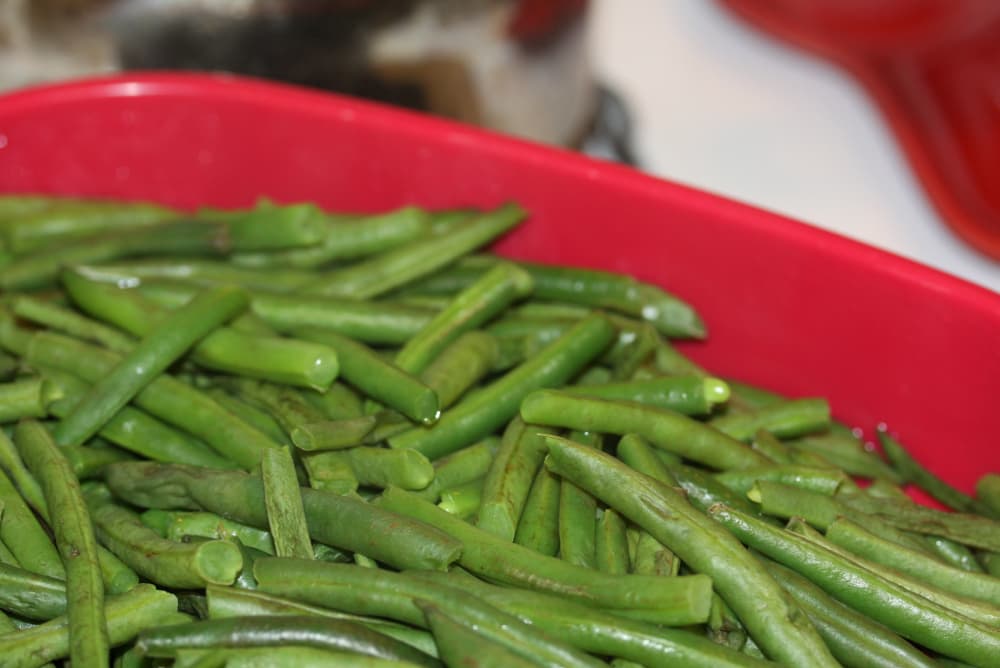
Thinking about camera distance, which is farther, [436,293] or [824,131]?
[824,131]

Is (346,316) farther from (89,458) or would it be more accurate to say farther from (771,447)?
(771,447)

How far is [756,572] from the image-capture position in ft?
3.43

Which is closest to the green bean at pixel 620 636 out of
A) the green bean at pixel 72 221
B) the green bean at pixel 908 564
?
the green bean at pixel 908 564

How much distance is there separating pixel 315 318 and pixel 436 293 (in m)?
0.19

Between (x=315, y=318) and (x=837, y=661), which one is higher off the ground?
(x=315, y=318)

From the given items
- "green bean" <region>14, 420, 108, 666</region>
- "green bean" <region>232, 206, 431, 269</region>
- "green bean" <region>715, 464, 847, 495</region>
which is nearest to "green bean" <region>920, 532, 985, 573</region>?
"green bean" <region>715, 464, 847, 495</region>

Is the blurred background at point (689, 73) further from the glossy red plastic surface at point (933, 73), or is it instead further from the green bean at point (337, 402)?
the green bean at point (337, 402)

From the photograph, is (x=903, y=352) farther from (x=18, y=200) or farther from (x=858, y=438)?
(x=18, y=200)

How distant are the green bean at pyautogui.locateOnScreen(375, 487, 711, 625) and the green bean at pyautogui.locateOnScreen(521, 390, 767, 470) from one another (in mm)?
151

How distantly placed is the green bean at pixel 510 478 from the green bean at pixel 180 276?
0.39 m

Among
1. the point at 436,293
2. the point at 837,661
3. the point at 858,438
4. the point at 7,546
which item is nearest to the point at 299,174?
the point at 436,293

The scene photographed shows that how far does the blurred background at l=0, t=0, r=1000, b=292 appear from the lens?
69.9 inches

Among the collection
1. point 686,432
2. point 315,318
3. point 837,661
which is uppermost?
point 315,318

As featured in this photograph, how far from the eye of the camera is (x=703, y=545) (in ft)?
3.46
